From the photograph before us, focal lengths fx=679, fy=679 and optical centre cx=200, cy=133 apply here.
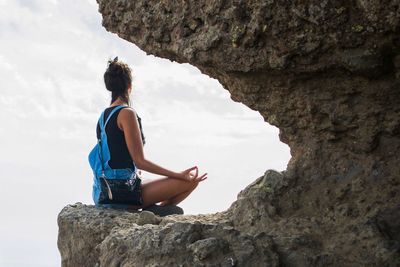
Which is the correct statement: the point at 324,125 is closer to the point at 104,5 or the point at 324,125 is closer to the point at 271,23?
the point at 271,23

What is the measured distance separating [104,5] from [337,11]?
3.07m

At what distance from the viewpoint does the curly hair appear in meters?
8.91

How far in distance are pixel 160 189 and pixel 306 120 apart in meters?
2.55

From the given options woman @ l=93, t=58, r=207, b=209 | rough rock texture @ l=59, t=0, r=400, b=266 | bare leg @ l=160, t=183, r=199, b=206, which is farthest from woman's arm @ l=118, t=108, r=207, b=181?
rough rock texture @ l=59, t=0, r=400, b=266

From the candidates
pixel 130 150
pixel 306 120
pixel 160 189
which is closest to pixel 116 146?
pixel 130 150

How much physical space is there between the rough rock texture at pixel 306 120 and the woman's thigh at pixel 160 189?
4.86 ft

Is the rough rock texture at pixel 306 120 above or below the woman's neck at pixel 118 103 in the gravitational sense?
below

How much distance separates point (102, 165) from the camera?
8.71 meters

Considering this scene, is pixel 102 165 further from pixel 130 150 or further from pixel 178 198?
pixel 178 198

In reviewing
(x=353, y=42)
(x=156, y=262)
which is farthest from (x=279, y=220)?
(x=353, y=42)

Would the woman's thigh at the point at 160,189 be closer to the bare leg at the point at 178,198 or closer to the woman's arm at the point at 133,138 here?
the bare leg at the point at 178,198

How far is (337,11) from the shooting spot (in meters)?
6.43

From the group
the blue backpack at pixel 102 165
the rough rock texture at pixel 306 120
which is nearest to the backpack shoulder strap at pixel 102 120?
the blue backpack at pixel 102 165

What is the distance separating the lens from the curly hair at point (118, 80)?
891 cm
